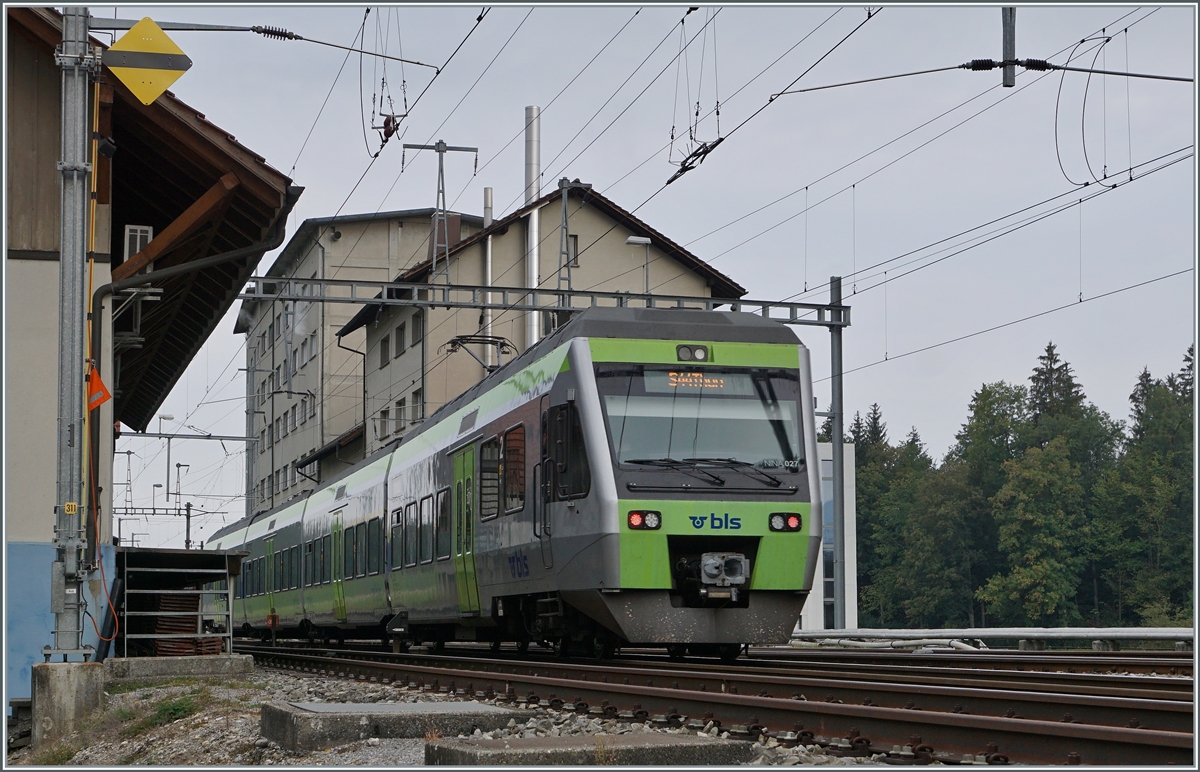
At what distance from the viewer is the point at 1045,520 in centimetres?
9269

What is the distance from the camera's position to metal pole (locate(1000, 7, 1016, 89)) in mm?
15469

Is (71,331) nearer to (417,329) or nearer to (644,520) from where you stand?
(644,520)

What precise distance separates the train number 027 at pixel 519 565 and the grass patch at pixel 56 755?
5220 mm

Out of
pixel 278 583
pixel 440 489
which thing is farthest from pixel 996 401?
pixel 440 489

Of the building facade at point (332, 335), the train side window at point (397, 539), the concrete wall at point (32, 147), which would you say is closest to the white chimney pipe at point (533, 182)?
the building facade at point (332, 335)

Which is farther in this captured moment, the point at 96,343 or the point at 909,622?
the point at 909,622

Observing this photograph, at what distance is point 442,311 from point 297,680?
34.6 meters

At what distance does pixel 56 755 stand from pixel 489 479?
22.0 ft

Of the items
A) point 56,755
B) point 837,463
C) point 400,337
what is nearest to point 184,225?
point 56,755

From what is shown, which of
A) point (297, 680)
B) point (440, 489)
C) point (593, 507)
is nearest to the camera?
point (593, 507)

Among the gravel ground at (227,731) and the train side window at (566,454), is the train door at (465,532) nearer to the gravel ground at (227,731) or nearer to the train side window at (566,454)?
the gravel ground at (227,731)

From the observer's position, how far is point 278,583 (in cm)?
3284

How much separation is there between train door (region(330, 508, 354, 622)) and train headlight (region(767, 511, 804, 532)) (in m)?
13.0

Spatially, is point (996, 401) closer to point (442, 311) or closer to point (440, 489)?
point (442, 311)
